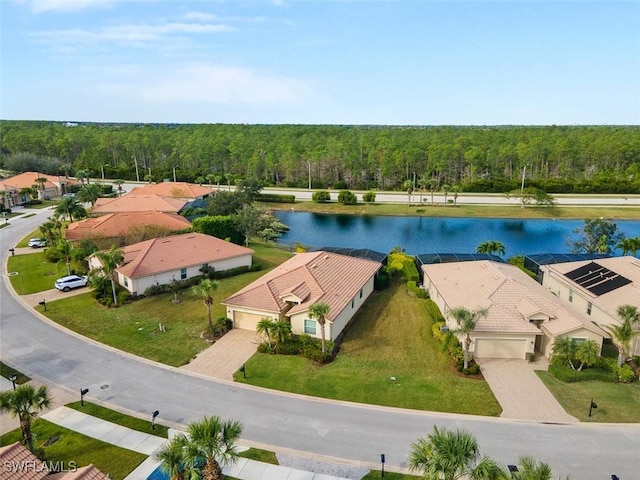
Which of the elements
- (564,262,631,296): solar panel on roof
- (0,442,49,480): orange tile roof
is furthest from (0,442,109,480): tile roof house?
(564,262,631,296): solar panel on roof

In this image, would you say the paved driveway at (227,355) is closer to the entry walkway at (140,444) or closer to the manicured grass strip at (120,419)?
the manicured grass strip at (120,419)

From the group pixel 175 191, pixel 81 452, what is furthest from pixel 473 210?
pixel 81 452

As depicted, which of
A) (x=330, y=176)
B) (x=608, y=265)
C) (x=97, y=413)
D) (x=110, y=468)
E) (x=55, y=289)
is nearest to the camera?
(x=110, y=468)

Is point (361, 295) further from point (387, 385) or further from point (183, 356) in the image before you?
point (183, 356)

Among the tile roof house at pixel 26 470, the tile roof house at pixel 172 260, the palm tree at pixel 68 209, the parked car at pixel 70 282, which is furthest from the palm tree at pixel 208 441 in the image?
the palm tree at pixel 68 209

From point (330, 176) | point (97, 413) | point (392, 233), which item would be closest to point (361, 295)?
point (97, 413)

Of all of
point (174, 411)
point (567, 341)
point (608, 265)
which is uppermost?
point (608, 265)
